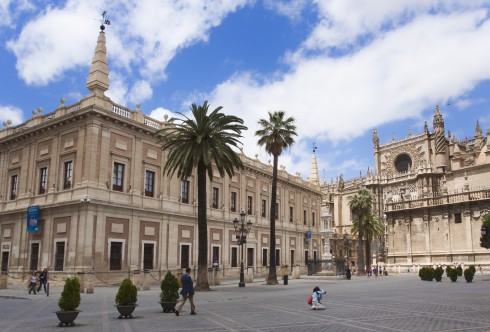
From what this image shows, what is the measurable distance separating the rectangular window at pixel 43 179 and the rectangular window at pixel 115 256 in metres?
7.20

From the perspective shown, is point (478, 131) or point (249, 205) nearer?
point (249, 205)

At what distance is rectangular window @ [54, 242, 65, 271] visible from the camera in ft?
98.9

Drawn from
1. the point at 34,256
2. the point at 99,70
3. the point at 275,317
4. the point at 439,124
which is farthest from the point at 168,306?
the point at 439,124

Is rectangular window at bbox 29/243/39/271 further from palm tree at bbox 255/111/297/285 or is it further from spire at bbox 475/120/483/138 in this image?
spire at bbox 475/120/483/138

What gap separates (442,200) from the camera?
55688 mm

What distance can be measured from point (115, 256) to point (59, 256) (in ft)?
12.0

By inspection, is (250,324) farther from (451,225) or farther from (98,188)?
(451,225)

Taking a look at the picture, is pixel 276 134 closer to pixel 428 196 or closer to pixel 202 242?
pixel 202 242

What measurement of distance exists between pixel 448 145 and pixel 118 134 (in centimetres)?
6668

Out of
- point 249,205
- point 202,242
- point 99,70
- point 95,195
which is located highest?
point 99,70

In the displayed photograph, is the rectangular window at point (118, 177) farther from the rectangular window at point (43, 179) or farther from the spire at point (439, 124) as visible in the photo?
the spire at point (439, 124)

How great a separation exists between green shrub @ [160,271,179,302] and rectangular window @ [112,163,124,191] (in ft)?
59.1

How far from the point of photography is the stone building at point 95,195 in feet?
98.4

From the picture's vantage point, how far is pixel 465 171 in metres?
65.2
